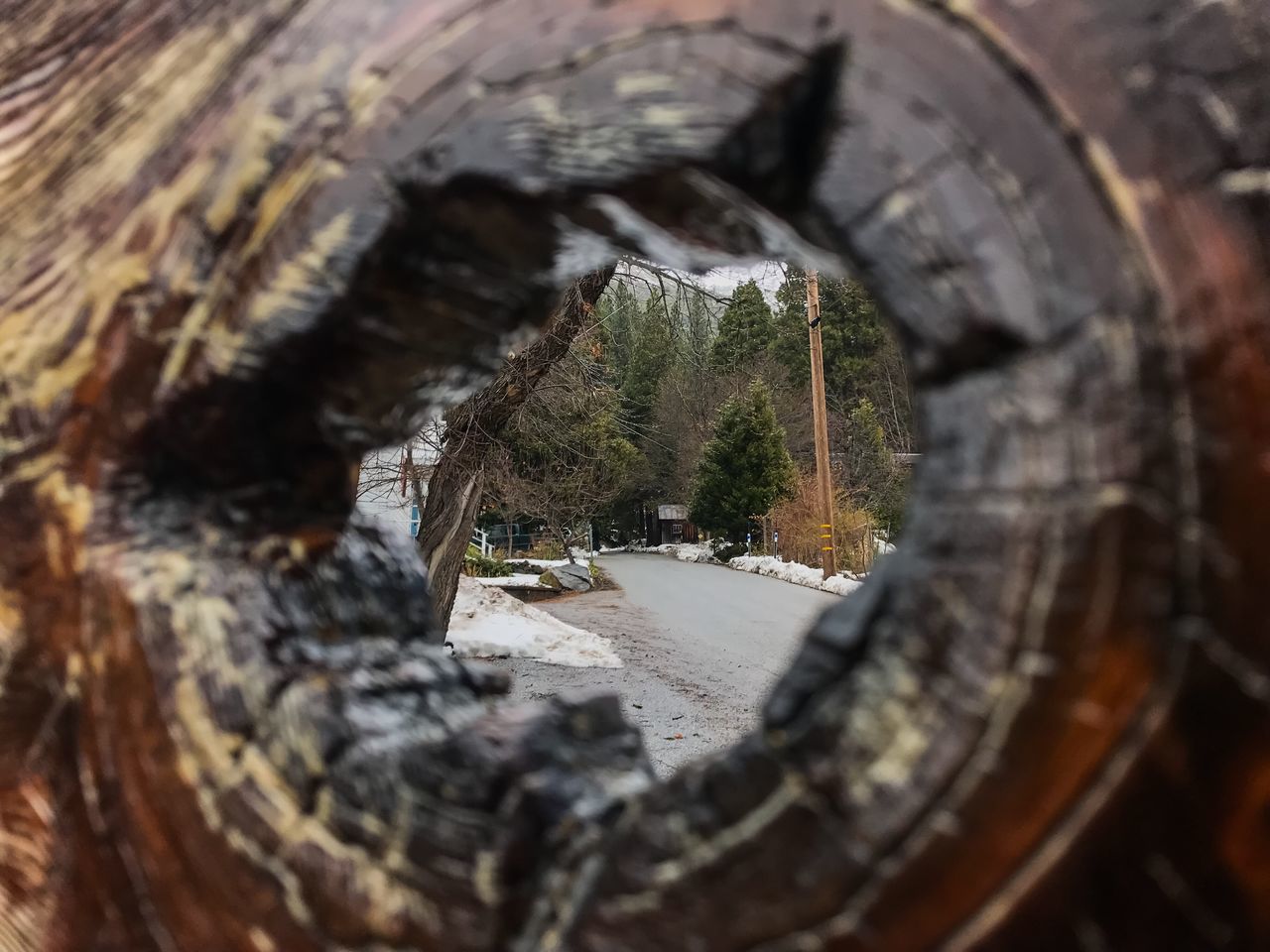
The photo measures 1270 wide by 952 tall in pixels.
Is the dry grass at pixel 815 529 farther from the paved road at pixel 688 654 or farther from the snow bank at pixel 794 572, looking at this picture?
the paved road at pixel 688 654

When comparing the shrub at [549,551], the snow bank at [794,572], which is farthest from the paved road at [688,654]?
the shrub at [549,551]

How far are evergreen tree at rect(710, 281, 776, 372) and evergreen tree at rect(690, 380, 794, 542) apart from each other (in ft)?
12.5

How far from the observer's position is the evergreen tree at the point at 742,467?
709 inches

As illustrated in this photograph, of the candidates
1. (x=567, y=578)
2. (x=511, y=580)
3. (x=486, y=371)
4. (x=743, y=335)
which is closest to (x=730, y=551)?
(x=567, y=578)

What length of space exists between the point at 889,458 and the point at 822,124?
55.2 ft

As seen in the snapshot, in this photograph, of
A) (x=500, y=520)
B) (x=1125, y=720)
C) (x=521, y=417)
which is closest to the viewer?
(x=1125, y=720)

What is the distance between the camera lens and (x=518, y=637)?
7574mm

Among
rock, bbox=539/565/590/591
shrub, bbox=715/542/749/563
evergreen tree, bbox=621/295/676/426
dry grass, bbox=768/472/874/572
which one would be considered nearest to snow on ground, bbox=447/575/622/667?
rock, bbox=539/565/590/591

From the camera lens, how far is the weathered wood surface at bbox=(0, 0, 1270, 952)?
36 cm

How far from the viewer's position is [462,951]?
1.43 ft

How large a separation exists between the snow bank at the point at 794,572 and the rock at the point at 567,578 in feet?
9.16

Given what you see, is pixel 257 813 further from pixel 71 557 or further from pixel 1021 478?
pixel 1021 478

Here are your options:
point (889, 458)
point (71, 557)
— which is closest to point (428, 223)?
point (71, 557)

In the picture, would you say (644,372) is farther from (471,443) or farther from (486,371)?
(486,371)
